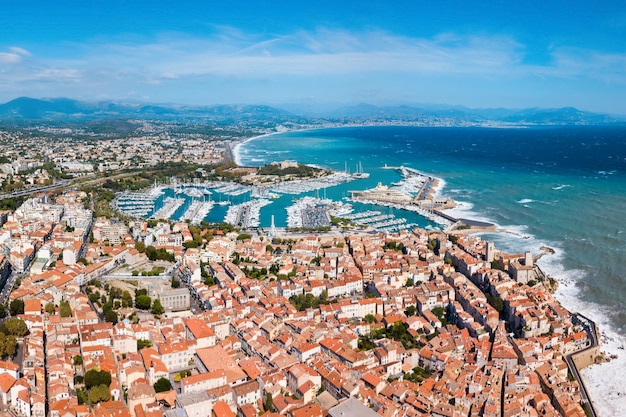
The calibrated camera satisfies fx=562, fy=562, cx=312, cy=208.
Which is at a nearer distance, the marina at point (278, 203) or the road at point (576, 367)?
the road at point (576, 367)

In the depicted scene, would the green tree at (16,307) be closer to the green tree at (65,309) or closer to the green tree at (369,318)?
the green tree at (65,309)

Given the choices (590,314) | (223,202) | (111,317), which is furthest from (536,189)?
(111,317)

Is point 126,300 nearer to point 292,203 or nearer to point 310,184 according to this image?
point 292,203

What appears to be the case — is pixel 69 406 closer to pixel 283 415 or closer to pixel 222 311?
pixel 283 415

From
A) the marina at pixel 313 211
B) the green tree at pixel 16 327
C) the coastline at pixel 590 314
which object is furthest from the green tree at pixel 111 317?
the marina at pixel 313 211

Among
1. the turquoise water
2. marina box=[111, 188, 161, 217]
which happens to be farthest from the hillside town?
marina box=[111, 188, 161, 217]

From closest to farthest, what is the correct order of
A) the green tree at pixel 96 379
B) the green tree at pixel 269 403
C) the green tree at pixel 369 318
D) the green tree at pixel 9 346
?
the green tree at pixel 269 403 → the green tree at pixel 96 379 → the green tree at pixel 9 346 → the green tree at pixel 369 318

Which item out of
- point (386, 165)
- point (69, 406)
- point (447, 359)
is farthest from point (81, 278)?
point (386, 165)
